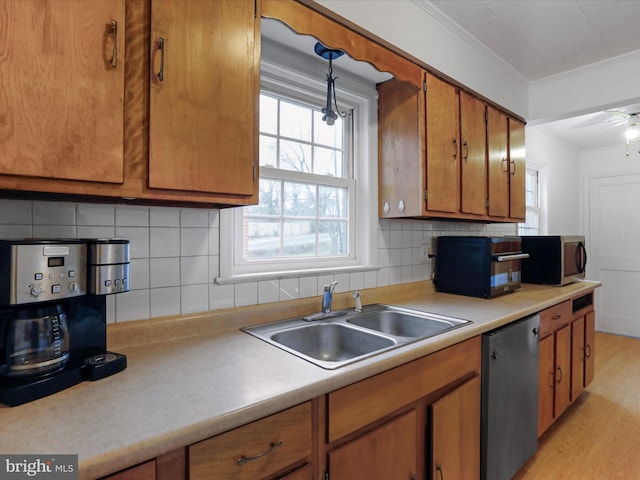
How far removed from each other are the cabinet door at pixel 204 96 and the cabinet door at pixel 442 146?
1.12 m

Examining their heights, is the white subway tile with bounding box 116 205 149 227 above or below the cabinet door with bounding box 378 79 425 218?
→ below

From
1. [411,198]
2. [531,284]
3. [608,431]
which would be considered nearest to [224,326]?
[411,198]

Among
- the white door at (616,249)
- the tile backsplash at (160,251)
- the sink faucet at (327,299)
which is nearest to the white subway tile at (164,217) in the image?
the tile backsplash at (160,251)

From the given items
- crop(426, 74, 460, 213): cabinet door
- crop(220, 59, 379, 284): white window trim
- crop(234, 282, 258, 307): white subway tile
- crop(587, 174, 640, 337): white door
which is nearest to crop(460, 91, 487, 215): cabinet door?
crop(426, 74, 460, 213): cabinet door

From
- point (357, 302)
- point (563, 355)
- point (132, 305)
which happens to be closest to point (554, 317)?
point (563, 355)

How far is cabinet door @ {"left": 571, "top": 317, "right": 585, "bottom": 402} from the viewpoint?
2408 millimetres

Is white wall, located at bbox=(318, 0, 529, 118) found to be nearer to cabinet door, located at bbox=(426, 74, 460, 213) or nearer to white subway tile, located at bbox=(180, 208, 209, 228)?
cabinet door, located at bbox=(426, 74, 460, 213)

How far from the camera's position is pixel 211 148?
107cm

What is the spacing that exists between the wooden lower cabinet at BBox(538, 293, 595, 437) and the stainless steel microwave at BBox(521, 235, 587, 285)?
199 millimetres

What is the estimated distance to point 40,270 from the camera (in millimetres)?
814

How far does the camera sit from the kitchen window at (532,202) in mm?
3869

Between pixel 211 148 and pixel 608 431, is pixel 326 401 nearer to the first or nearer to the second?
pixel 211 148

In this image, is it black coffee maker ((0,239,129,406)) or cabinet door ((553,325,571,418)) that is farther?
cabinet door ((553,325,571,418))

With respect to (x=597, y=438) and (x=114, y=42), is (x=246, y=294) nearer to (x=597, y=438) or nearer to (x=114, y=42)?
(x=114, y=42)
